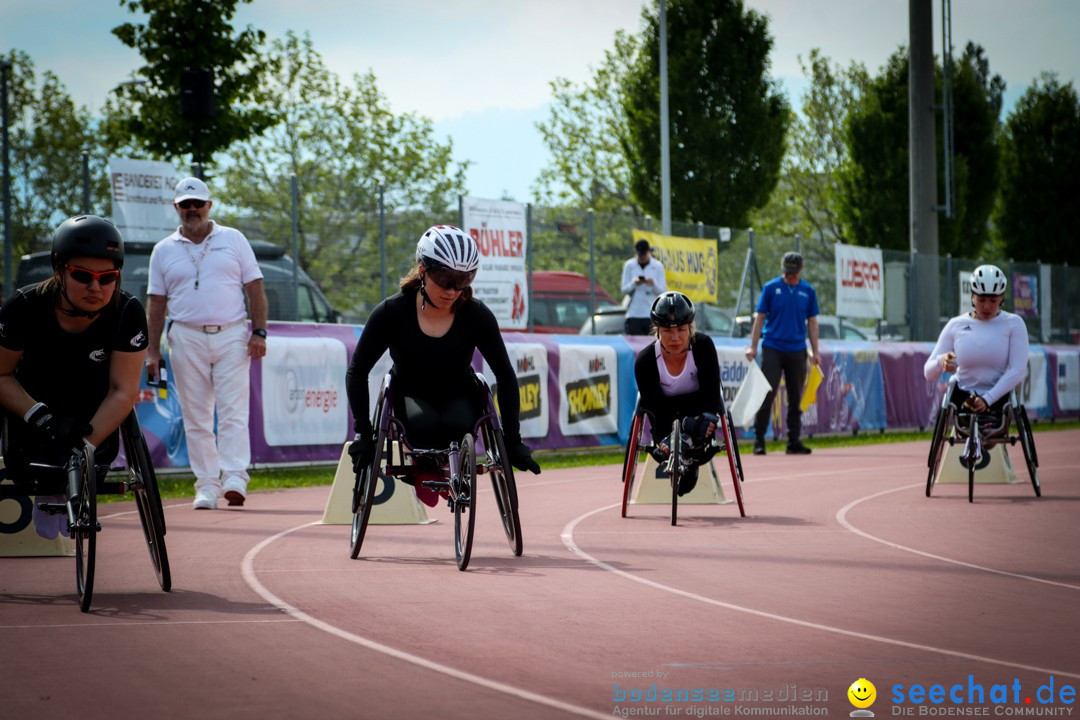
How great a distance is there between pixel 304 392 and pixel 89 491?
911cm

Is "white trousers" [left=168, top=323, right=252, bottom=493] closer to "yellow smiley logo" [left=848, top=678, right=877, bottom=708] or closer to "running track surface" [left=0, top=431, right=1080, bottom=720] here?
"running track surface" [left=0, top=431, right=1080, bottom=720]

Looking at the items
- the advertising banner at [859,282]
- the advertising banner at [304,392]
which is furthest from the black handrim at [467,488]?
the advertising banner at [859,282]

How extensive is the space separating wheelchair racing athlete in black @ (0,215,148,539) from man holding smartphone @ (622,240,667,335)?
534 inches

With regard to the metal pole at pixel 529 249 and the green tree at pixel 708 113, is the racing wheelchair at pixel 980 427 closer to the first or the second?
the metal pole at pixel 529 249

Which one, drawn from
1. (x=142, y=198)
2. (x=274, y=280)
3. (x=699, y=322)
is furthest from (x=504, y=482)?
(x=699, y=322)

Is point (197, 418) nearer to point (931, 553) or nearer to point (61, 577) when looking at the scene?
point (61, 577)

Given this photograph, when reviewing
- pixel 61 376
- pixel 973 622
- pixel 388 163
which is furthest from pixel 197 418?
pixel 388 163

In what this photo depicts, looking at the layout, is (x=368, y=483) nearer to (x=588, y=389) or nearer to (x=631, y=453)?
(x=631, y=453)

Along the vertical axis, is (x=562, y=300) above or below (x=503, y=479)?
above

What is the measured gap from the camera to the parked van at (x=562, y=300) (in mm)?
24078

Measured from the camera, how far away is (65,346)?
759 cm

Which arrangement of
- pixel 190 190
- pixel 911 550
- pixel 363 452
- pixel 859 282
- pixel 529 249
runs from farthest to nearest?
pixel 859 282 < pixel 529 249 < pixel 190 190 < pixel 911 550 < pixel 363 452

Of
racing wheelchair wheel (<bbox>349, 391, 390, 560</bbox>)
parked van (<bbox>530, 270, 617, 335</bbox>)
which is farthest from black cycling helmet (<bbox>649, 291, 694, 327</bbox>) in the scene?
parked van (<bbox>530, 270, 617, 335</bbox>)

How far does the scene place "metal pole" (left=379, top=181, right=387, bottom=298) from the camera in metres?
19.7
